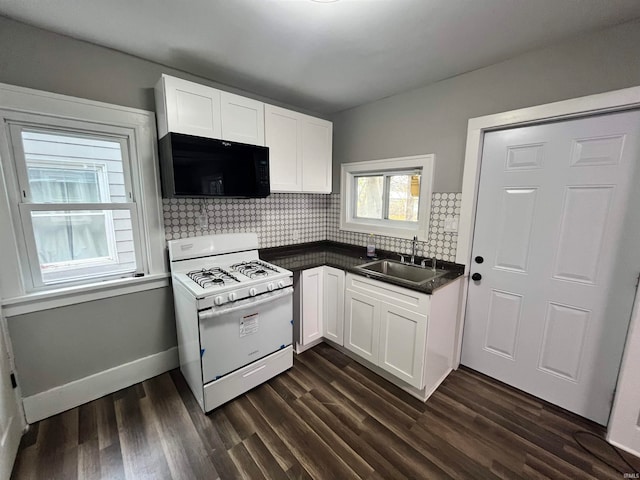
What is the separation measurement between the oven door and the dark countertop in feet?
1.24

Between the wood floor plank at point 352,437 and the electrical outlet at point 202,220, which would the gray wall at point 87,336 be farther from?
the wood floor plank at point 352,437

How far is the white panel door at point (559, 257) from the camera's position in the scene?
5.12 feet

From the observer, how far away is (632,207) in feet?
4.93

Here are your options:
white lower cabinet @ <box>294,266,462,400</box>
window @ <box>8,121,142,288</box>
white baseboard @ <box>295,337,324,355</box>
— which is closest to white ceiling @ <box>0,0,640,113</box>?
window @ <box>8,121,142,288</box>

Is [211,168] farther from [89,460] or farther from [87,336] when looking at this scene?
[89,460]

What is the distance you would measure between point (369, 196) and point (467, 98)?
50.6 inches

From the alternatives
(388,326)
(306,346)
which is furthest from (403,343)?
(306,346)

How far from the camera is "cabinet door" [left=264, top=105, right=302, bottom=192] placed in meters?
2.31

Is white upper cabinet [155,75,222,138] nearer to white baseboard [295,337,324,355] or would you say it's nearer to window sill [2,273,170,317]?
window sill [2,273,170,317]

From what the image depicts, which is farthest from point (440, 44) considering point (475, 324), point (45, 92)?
point (45, 92)

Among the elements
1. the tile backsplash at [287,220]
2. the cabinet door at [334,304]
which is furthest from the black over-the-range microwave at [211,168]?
the cabinet door at [334,304]

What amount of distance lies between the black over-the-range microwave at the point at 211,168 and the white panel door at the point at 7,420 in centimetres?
136

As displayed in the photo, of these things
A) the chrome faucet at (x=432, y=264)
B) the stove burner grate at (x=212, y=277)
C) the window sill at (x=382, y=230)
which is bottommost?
the stove burner grate at (x=212, y=277)

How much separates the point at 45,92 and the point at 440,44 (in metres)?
2.51
